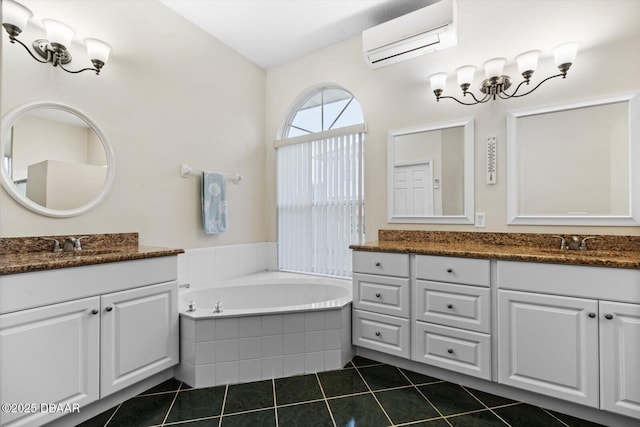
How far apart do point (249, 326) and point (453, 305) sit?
50.8 inches

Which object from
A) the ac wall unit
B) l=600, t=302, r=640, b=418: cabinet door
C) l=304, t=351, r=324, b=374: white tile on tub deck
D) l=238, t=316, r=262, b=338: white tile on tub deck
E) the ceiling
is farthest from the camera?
the ceiling

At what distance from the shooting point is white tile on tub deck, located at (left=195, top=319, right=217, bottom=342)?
212cm

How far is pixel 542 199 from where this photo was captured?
7.52ft

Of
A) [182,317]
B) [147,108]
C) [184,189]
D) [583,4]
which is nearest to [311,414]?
[182,317]

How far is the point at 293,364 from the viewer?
2230 mm

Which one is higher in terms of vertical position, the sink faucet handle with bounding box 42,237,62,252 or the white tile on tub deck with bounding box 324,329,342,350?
the sink faucet handle with bounding box 42,237,62,252

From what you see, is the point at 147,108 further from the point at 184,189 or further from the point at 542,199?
the point at 542,199

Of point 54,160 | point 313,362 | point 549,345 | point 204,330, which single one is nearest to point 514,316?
point 549,345

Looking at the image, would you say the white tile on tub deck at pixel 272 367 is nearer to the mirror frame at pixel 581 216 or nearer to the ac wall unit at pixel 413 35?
the mirror frame at pixel 581 216

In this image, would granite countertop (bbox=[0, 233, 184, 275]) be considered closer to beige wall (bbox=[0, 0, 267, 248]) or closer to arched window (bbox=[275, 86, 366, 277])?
beige wall (bbox=[0, 0, 267, 248])

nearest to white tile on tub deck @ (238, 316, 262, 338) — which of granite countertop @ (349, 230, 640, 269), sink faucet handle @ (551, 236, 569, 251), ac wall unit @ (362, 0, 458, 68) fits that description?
granite countertop @ (349, 230, 640, 269)

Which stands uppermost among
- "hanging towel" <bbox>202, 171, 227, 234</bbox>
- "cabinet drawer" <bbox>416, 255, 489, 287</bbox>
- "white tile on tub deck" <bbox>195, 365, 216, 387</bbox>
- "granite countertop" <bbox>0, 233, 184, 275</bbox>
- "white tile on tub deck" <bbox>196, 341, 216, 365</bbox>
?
"hanging towel" <bbox>202, 171, 227, 234</bbox>

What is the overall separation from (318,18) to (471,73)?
51.9 inches

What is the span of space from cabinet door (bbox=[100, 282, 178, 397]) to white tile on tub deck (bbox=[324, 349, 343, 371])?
0.97 metres
